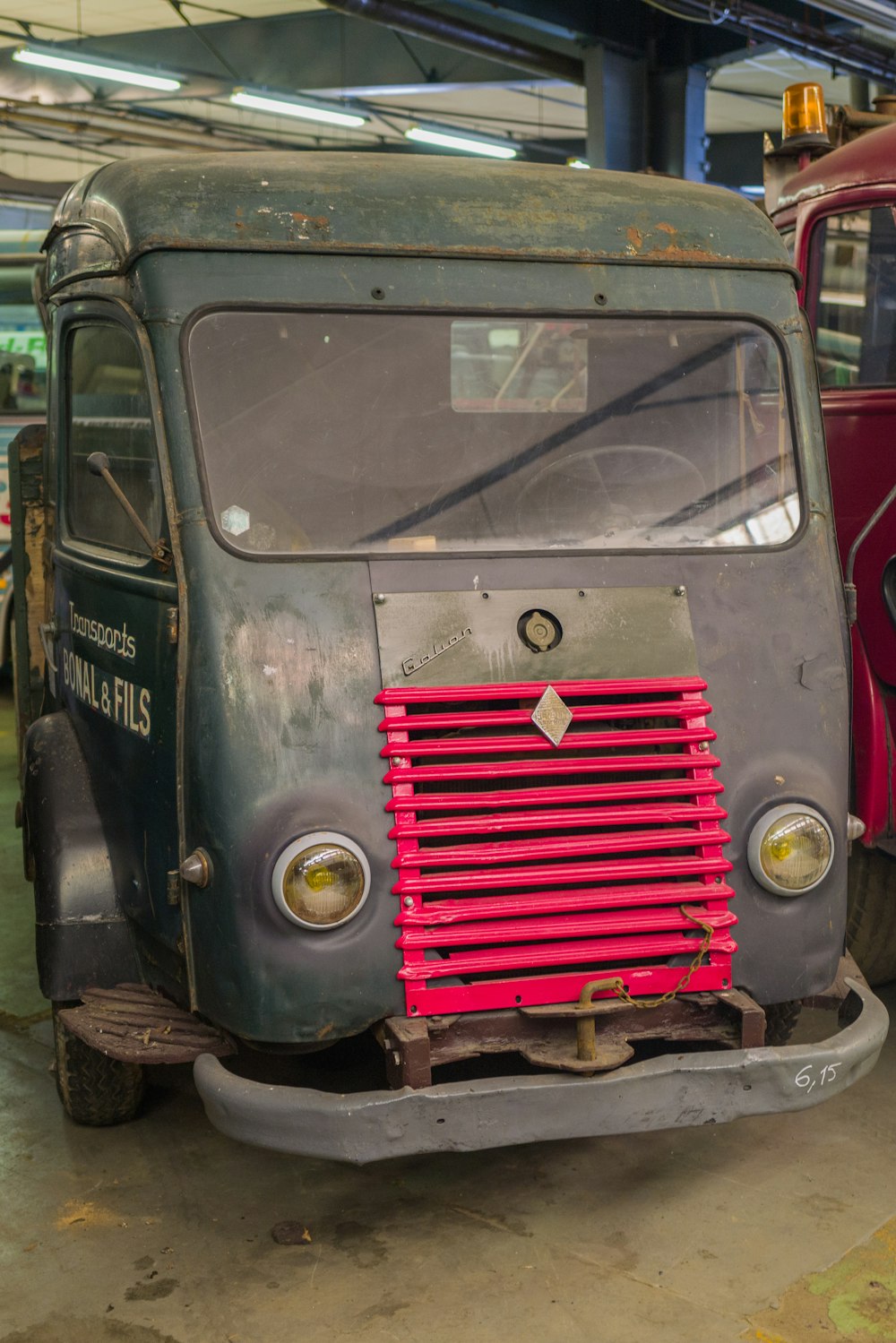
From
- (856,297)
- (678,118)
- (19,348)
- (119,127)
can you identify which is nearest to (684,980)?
(856,297)

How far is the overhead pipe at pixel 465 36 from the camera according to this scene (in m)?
10.4

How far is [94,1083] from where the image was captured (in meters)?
3.95

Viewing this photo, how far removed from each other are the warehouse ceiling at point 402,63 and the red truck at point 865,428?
156 inches

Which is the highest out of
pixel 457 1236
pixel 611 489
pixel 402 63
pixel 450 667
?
pixel 402 63

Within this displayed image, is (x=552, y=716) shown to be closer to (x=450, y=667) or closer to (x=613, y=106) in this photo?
(x=450, y=667)

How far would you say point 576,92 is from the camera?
1558 cm

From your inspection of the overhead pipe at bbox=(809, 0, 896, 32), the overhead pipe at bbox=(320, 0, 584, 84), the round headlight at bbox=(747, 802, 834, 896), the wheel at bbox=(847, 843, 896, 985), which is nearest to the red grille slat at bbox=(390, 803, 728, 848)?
the round headlight at bbox=(747, 802, 834, 896)

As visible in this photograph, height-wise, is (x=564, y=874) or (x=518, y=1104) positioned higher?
(x=564, y=874)

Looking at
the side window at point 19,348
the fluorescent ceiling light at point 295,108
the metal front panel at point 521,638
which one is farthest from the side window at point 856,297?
the fluorescent ceiling light at point 295,108

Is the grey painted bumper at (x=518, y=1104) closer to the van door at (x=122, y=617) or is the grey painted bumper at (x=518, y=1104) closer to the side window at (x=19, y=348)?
the van door at (x=122, y=617)

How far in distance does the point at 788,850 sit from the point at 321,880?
110 cm

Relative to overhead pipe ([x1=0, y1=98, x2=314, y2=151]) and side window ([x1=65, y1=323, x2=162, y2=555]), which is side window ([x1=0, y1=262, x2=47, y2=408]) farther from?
side window ([x1=65, y1=323, x2=162, y2=555])

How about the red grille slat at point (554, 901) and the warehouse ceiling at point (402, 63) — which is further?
the warehouse ceiling at point (402, 63)

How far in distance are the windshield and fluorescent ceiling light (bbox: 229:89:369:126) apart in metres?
11.0
